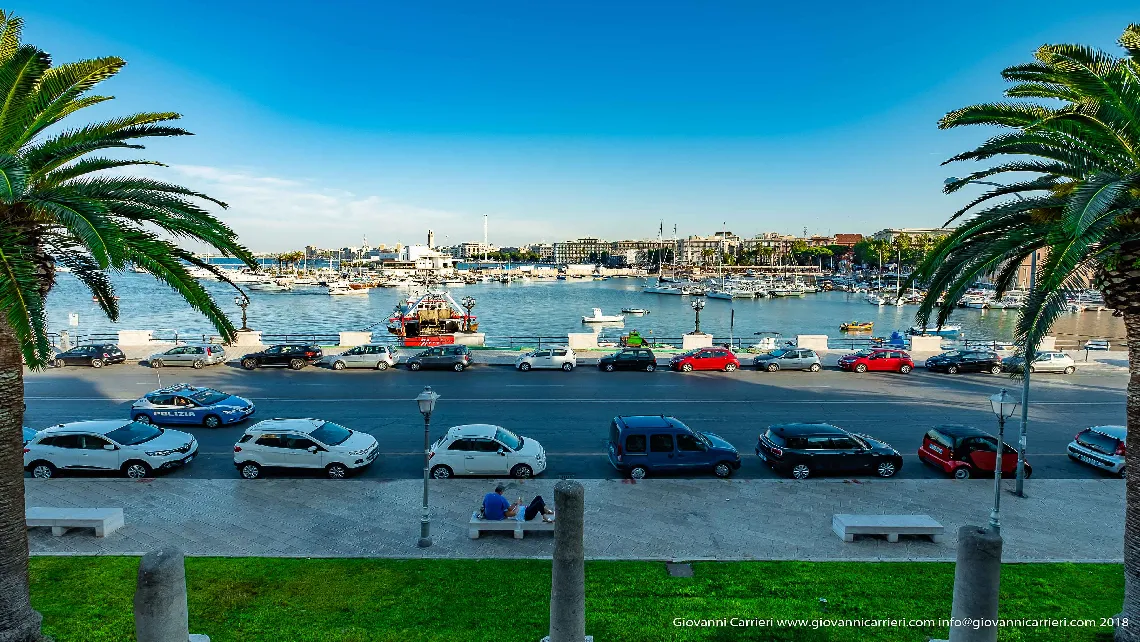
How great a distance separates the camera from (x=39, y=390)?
71.8 ft

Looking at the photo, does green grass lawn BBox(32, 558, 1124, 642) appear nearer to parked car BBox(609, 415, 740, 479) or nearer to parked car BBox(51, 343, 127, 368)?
parked car BBox(609, 415, 740, 479)

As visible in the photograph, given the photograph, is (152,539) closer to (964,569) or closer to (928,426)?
(964,569)

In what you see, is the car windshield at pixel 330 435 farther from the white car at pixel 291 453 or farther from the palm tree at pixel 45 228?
the palm tree at pixel 45 228

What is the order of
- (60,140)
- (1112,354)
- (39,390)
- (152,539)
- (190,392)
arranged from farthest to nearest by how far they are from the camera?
(1112,354), (39,390), (190,392), (152,539), (60,140)

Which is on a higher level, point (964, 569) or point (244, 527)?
point (964, 569)

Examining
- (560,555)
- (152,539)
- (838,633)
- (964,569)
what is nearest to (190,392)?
(152,539)

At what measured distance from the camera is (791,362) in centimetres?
2791

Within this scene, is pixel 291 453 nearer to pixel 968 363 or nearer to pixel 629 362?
pixel 629 362

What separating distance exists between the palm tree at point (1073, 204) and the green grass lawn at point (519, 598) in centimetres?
192

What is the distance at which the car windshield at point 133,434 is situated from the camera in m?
13.5

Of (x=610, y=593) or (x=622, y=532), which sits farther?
(x=622, y=532)

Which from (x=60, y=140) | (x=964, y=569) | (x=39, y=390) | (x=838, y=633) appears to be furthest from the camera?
(x=39, y=390)

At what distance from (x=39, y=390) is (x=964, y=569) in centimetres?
2751

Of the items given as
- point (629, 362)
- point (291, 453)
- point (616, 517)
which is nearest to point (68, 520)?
point (291, 453)
